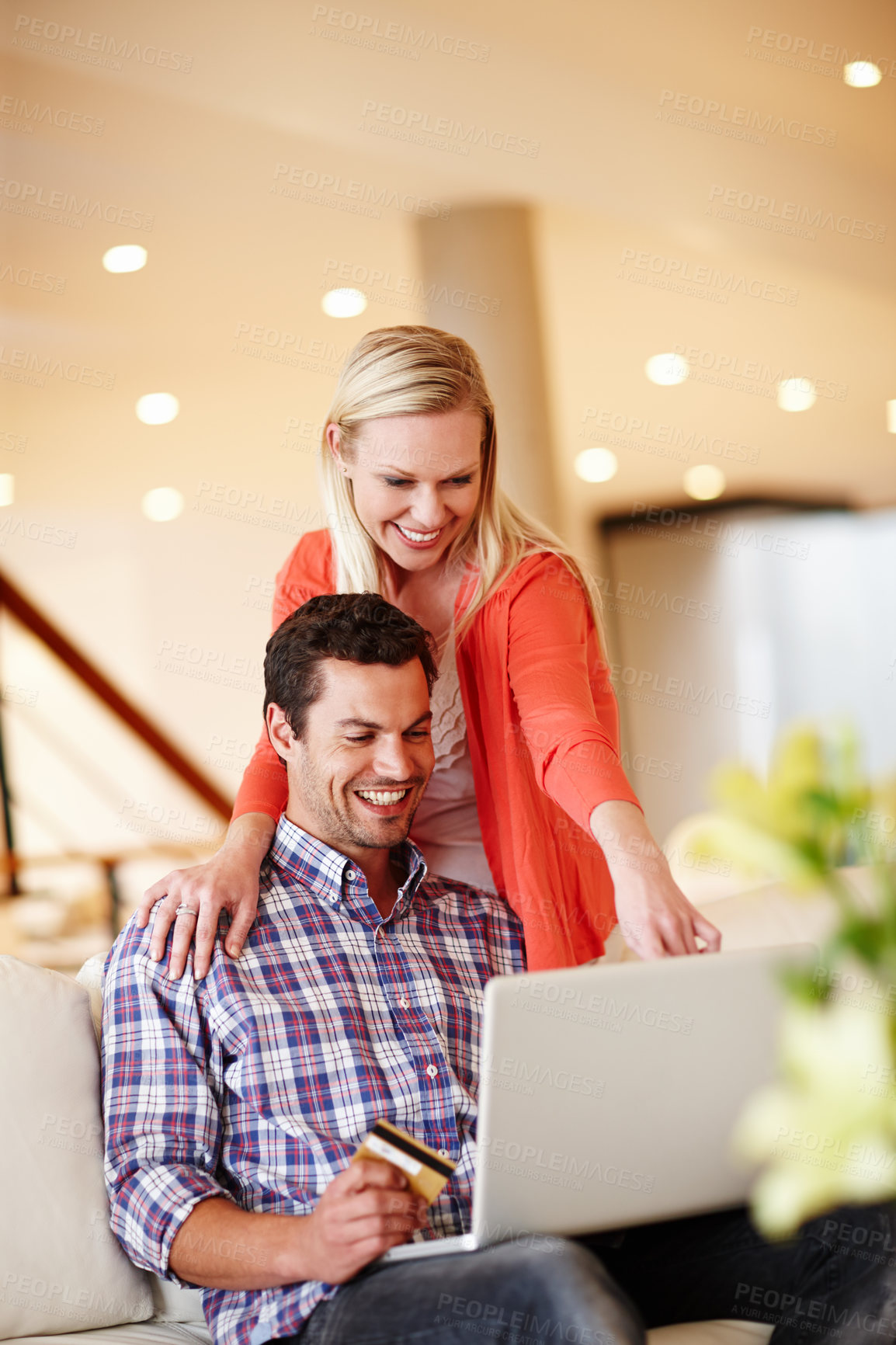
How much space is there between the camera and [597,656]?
71.4 inches

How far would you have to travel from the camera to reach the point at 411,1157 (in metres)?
1.08

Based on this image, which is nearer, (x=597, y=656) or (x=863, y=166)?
(x=597, y=656)

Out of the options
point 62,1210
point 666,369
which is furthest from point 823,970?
point 666,369

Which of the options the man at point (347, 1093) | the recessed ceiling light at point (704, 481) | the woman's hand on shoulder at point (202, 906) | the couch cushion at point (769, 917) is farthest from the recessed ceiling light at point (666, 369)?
the woman's hand on shoulder at point (202, 906)

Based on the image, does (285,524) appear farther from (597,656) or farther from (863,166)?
(597,656)

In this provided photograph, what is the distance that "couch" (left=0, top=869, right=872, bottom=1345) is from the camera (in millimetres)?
1377

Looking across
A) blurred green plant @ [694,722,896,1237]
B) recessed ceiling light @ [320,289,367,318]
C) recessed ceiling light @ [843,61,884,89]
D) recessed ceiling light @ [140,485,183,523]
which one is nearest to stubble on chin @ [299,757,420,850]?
blurred green plant @ [694,722,896,1237]

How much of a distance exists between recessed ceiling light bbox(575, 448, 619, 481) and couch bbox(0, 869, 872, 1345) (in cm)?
457

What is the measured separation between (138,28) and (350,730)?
7.84 feet

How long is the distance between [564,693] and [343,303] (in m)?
3.22

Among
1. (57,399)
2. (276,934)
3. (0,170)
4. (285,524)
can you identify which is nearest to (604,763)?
(276,934)

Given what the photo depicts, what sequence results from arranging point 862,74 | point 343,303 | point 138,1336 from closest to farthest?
point 138,1336, point 862,74, point 343,303

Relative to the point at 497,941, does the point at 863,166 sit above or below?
above

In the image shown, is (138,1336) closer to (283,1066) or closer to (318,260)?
(283,1066)
